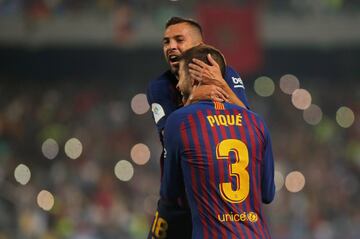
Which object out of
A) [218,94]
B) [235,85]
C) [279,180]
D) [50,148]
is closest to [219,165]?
[218,94]

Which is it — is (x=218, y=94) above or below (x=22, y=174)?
below

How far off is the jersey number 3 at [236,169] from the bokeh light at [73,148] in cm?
1069

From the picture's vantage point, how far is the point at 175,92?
4594mm

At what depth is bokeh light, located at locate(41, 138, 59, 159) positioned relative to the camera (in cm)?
1444

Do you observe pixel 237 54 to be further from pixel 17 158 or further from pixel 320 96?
pixel 17 158

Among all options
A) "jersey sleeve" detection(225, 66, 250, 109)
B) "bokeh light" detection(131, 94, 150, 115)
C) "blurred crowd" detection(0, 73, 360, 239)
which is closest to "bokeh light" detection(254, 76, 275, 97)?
"blurred crowd" detection(0, 73, 360, 239)

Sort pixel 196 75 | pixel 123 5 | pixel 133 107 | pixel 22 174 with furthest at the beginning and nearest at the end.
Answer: pixel 133 107
pixel 123 5
pixel 22 174
pixel 196 75

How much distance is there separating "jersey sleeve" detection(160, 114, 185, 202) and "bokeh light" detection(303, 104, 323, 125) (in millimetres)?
12578

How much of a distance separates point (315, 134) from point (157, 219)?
38.6 ft

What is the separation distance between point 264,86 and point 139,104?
2.81m

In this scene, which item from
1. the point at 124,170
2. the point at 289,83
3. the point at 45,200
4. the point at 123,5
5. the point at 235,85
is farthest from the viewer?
the point at 289,83

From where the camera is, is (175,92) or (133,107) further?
(133,107)

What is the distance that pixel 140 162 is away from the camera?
567 inches

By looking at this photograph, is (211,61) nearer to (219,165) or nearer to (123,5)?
(219,165)
